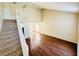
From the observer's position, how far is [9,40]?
1.35 metres

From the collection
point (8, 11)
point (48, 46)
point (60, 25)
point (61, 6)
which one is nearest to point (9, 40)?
point (8, 11)

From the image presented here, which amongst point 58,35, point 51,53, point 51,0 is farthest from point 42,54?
point 51,0

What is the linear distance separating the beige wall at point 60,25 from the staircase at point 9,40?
0.36 metres

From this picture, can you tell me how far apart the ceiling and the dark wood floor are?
38cm

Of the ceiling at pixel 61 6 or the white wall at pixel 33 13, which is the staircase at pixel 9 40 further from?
the ceiling at pixel 61 6

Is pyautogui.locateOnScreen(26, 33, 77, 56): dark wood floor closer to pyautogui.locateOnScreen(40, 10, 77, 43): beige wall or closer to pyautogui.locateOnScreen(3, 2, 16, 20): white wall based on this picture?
pyautogui.locateOnScreen(40, 10, 77, 43): beige wall

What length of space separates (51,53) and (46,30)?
1.00ft

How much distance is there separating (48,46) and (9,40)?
501 millimetres

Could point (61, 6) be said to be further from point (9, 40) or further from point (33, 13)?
point (9, 40)

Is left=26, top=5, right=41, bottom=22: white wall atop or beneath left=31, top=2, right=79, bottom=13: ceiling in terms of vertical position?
beneath

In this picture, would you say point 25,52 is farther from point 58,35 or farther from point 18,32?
point 58,35

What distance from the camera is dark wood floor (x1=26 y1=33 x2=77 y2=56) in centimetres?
134

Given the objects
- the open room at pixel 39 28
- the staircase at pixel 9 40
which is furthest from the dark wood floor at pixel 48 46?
the staircase at pixel 9 40

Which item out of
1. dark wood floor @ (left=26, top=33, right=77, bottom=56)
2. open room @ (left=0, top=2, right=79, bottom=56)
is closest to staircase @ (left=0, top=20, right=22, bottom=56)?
open room @ (left=0, top=2, right=79, bottom=56)
